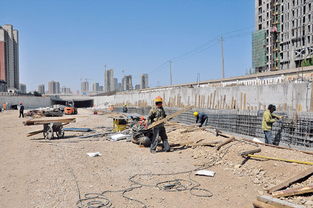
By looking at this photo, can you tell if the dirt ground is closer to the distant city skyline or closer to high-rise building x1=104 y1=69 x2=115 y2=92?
the distant city skyline

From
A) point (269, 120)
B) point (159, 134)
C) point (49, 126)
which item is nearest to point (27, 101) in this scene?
point (49, 126)

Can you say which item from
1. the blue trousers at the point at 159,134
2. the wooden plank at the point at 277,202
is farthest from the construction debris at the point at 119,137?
the wooden plank at the point at 277,202

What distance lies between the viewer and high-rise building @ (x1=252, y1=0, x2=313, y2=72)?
54862mm

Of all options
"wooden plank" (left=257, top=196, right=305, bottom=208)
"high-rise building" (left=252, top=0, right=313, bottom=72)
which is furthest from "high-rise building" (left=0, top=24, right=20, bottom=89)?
"wooden plank" (left=257, top=196, right=305, bottom=208)

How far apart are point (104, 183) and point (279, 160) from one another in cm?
433

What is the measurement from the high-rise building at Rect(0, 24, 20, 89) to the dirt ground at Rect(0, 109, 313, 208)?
9408cm

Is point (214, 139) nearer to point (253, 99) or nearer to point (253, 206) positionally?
point (253, 99)

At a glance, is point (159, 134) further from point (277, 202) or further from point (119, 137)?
point (277, 202)

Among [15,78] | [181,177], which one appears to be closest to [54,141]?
[181,177]

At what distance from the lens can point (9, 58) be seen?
3942 inches

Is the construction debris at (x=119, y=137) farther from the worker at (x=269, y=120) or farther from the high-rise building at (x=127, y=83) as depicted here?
the high-rise building at (x=127, y=83)

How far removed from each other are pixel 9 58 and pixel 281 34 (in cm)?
8635

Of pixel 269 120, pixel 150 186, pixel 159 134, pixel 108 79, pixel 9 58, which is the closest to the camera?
pixel 150 186

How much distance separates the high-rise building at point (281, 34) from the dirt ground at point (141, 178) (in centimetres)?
4781
